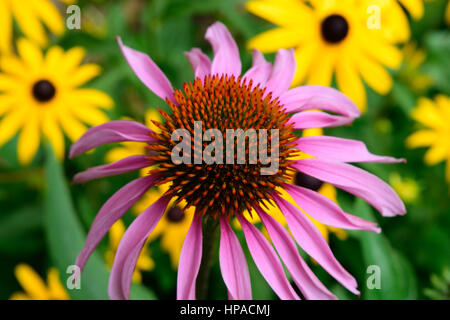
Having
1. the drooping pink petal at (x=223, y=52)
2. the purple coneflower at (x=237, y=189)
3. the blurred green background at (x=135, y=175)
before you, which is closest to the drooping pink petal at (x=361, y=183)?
the purple coneflower at (x=237, y=189)

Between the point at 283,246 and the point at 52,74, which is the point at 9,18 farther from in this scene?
the point at 283,246

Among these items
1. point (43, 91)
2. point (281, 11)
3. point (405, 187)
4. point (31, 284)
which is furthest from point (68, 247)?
point (405, 187)

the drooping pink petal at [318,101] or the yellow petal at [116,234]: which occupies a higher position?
the drooping pink petal at [318,101]

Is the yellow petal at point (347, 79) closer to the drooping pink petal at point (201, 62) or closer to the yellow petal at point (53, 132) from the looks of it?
the drooping pink petal at point (201, 62)

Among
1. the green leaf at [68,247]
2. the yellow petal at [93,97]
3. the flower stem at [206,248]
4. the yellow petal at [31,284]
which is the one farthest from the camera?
the yellow petal at [93,97]

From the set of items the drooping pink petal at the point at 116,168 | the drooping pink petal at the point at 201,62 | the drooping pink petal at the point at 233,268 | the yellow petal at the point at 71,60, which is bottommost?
the drooping pink petal at the point at 233,268

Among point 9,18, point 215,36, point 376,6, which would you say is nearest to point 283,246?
point 215,36
